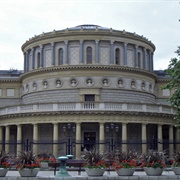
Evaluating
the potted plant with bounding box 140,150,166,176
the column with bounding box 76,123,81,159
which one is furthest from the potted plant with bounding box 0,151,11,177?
the column with bounding box 76,123,81,159

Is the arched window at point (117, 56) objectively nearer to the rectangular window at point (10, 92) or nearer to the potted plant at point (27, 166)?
the rectangular window at point (10, 92)

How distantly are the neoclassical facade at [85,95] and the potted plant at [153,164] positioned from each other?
66.6 ft

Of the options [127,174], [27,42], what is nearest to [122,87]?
[27,42]

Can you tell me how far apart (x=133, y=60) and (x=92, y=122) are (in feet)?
46.9

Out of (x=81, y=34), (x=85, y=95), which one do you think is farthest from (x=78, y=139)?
(x=81, y=34)

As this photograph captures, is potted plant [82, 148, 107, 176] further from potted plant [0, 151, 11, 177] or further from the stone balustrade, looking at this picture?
the stone balustrade

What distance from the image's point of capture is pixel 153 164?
22734 millimetres

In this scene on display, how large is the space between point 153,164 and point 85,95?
30.1 metres

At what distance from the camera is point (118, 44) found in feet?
181

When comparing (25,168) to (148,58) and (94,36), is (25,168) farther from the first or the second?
(148,58)

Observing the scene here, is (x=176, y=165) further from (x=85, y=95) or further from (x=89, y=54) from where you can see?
(x=89, y=54)

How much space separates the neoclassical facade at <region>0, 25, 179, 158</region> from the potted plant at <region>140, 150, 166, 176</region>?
20311 mm

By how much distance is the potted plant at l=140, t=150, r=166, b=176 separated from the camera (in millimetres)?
22648

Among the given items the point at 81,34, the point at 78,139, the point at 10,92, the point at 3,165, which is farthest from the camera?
the point at 10,92
